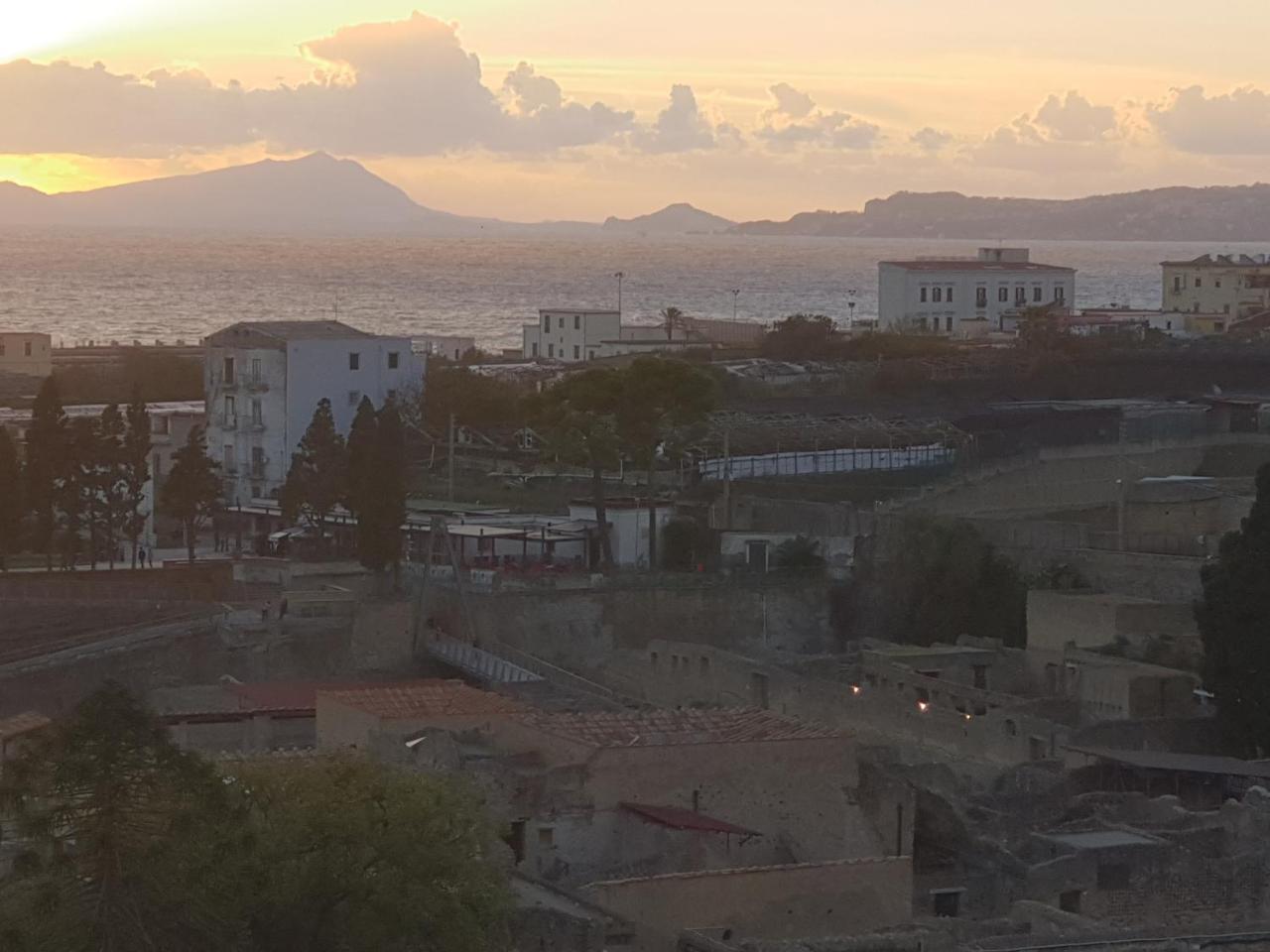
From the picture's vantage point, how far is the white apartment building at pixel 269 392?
151ft

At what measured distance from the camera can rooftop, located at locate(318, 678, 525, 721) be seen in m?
24.9

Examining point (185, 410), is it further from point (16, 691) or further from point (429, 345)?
point (429, 345)

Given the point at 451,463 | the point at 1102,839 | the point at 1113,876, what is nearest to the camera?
the point at 1113,876

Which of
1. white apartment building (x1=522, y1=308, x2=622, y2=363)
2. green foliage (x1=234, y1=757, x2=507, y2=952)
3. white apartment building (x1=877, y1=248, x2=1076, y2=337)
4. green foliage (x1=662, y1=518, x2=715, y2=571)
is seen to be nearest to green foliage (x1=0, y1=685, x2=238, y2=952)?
green foliage (x1=234, y1=757, x2=507, y2=952)

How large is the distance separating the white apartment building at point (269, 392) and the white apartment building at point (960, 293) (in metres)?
27.8

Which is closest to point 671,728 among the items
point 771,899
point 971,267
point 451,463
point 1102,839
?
point 771,899

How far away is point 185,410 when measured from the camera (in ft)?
164

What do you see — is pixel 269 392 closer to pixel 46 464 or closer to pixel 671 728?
pixel 46 464

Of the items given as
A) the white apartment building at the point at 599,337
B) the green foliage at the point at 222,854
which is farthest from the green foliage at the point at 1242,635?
the white apartment building at the point at 599,337

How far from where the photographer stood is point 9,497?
1465 inches

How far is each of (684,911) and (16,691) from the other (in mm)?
13682

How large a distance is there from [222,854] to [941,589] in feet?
66.7

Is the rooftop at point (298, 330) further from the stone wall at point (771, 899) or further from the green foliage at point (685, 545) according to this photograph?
the stone wall at point (771, 899)

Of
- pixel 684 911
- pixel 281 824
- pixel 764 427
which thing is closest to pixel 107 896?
pixel 281 824
